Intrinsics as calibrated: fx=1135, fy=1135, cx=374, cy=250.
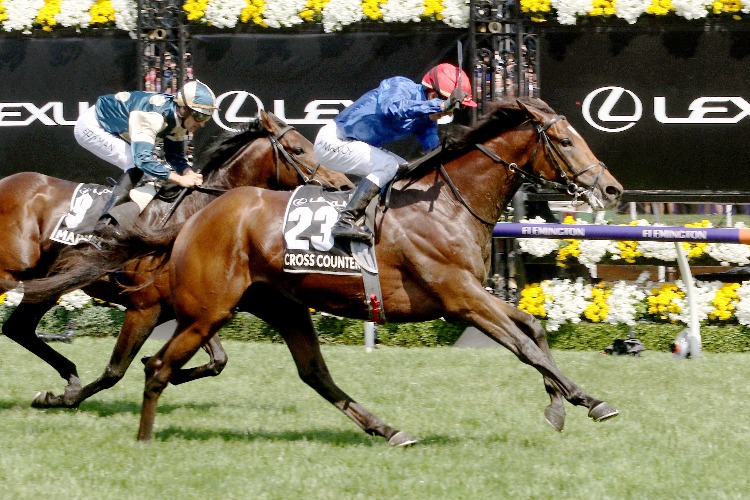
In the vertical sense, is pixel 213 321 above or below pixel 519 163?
below

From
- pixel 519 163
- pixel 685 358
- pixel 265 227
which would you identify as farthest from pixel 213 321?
pixel 685 358

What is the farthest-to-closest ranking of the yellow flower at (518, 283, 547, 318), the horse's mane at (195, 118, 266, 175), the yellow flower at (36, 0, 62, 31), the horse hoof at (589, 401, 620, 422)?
the yellow flower at (36, 0, 62, 31) → the yellow flower at (518, 283, 547, 318) → the horse's mane at (195, 118, 266, 175) → the horse hoof at (589, 401, 620, 422)

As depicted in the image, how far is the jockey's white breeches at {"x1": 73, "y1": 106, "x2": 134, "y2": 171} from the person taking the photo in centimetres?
713

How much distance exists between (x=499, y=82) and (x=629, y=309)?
214cm

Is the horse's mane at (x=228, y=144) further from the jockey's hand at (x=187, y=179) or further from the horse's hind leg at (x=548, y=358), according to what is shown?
the horse's hind leg at (x=548, y=358)

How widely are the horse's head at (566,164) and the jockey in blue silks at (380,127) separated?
1.27 feet

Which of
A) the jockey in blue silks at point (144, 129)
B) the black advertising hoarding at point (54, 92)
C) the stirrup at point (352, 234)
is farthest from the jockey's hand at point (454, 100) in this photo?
the black advertising hoarding at point (54, 92)

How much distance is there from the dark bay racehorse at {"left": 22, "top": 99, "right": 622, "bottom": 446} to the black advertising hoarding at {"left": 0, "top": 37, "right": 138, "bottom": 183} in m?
4.70

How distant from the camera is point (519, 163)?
5711 mm

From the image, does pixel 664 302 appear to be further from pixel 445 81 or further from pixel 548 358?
pixel 445 81

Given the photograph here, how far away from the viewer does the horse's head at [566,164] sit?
5500 mm

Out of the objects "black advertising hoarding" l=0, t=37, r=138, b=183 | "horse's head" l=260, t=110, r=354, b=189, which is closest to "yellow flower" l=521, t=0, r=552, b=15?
"horse's head" l=260, t=110, r=354, b=189

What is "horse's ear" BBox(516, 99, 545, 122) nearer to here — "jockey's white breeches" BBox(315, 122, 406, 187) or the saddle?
"jockey's white breeches" BBox(315, 122, 406, 187)

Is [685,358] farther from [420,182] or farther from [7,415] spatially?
[7,415]
